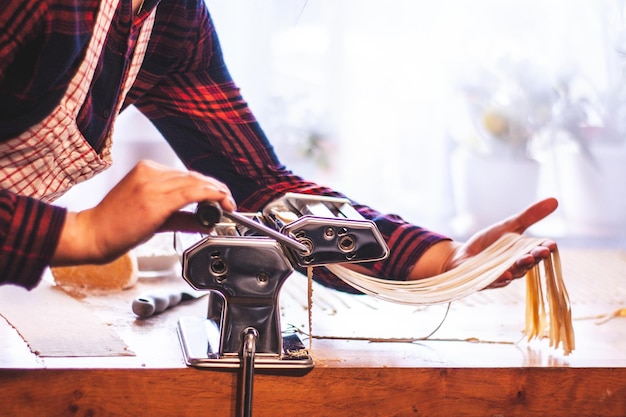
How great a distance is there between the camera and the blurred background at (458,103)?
2629mm

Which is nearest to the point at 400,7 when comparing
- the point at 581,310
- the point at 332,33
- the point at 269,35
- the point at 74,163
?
the point at 332,33

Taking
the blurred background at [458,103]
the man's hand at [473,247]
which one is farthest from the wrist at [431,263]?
the blurred background at [458,103]

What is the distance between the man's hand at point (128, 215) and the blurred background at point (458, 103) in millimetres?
1890

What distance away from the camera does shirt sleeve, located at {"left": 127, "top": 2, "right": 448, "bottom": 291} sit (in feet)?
3.16

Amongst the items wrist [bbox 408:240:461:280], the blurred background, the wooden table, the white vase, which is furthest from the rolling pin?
the white vase

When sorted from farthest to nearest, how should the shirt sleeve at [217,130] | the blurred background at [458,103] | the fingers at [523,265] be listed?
the blurred background at [458,103], the shirt sleeve at [217,130], the fingers at [523,265]

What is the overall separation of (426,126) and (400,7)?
39cm

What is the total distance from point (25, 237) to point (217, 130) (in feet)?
1.35

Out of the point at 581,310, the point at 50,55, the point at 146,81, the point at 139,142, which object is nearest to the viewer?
the point at 50,55

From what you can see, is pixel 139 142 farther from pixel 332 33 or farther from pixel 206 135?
pixel 206 135

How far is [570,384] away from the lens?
0.82 meters

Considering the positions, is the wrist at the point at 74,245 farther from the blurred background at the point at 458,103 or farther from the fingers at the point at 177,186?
the blurred background at the point at 458,103

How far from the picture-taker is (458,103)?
8.82 feet

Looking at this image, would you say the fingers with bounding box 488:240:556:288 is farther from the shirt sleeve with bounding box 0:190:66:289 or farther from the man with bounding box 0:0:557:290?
the shirt sleeve with bounding box 0:190:66:289
